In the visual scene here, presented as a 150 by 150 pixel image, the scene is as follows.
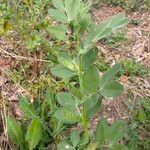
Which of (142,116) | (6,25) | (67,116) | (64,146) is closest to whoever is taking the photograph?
(67,116)

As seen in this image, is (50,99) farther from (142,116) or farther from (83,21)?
(83,21)

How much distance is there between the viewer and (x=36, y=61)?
300 cm

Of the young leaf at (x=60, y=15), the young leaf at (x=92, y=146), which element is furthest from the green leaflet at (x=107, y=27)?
the young leaf at (x=92, y=146)

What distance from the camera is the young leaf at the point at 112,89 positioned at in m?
1.34

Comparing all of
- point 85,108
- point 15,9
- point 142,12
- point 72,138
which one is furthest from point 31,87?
point 142,12

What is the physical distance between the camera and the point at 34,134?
237 centimetres

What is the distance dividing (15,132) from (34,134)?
5.4 inches

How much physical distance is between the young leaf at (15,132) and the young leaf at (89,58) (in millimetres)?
1177

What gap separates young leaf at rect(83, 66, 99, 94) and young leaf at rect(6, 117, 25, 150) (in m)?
1.15

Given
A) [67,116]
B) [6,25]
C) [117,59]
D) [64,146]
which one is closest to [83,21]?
[67,116]

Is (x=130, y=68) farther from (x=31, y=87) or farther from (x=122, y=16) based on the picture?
(x=122, y=16)

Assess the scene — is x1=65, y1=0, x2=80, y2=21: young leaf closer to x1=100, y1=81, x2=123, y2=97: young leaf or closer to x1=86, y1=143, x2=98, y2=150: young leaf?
x1=100, y1=81, x2=123, y2=97: young leaf

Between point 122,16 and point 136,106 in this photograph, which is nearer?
point 122,16

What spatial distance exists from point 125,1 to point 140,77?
1151 mm
